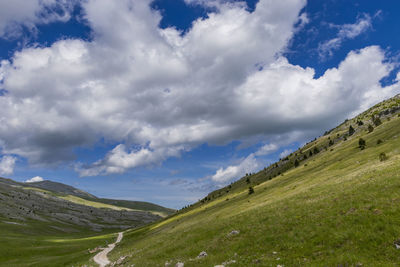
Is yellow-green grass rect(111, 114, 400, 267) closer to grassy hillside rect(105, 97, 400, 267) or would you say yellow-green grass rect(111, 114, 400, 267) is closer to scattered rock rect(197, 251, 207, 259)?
grassy hillside rect(105, 97, 400, 267)

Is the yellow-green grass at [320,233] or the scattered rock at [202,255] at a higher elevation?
the yellow-green grass at [320,233]

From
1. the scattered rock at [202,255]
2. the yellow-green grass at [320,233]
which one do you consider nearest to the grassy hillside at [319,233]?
the yellow-green grass at [320,233]

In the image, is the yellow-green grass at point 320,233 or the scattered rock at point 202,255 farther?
the scattered rock at point 202,255

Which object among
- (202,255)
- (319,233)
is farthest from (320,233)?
(202,255)

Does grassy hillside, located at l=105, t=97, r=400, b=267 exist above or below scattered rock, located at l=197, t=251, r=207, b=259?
above

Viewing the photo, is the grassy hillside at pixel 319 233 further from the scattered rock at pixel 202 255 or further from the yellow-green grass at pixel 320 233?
the scattered rock at pixel 202 255

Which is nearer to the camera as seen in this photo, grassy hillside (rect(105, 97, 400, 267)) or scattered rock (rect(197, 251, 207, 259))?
grassy hillside (rect(105, 97, 400, 267))

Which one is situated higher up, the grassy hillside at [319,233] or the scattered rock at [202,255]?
the grassy hillside at [319,233]

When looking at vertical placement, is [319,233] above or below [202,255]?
above

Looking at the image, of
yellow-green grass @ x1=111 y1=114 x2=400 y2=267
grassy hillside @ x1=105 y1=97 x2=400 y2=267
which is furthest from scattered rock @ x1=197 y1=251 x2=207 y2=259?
yellow-green grass @ x1=111 y1=114 x2=400 y2=267

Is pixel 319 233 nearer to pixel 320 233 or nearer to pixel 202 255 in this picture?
pixel 320 233

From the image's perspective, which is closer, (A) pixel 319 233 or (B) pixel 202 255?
(A) pixel 319 233

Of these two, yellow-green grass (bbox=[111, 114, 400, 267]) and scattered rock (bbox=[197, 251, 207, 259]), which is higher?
yellow-green grass (bbox=[111, 114, 400, 267])

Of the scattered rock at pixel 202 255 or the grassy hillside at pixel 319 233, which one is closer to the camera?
the grassy hillside at pixel 319 233
